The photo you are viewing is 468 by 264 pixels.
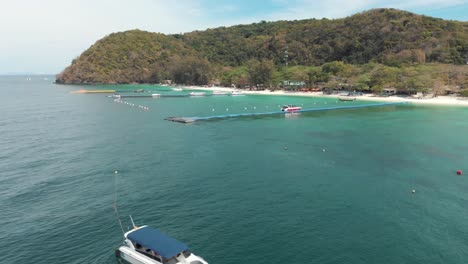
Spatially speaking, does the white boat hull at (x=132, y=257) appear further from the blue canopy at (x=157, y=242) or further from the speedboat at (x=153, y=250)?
the blue canopy at (x=157, y=242)

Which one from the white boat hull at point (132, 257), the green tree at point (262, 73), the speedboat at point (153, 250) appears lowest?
the white boat hull at point (132, 257)

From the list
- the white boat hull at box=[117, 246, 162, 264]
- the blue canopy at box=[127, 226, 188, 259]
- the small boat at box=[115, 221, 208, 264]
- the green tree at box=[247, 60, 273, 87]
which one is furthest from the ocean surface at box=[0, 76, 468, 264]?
the green tree at box=[247, 60, 273, 87]

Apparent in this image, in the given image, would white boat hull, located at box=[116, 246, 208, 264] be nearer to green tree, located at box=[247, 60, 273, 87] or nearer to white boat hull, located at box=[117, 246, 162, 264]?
white boat hull, located at box=[117, 246, 162, 264]

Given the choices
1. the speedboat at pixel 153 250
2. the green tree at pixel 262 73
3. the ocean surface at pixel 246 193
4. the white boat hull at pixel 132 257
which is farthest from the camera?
the green tree at pixel 262 73

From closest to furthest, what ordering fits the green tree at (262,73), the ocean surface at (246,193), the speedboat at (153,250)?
the speedboat at (153,250) → the ocean surface at (246,193) → the green tree at (262,73)

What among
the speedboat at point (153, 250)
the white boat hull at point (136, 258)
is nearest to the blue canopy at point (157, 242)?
the speedboat at point (153, 250)

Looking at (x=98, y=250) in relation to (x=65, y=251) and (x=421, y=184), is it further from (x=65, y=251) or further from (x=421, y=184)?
(x=421, y=184)

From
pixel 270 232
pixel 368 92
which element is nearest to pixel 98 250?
→ pixel 270 232

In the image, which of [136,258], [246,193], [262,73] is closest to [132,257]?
[136,258]
